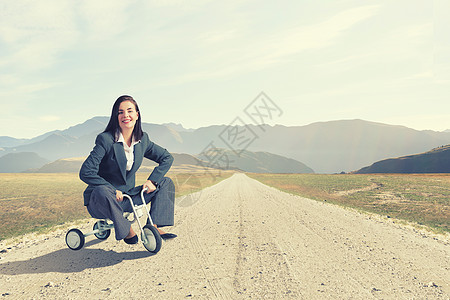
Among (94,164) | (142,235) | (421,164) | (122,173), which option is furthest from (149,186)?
(421,164)

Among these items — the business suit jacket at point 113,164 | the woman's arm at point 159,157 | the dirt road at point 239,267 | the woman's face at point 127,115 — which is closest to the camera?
the dirt road at point 239,267

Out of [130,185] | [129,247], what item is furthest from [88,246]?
[130,185]

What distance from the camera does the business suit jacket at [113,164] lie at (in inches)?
214

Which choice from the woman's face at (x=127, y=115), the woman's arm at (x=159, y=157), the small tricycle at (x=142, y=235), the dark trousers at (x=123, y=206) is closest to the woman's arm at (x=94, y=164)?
the dark trousers at (x=123, y=206)

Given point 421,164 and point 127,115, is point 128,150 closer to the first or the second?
point 127,115

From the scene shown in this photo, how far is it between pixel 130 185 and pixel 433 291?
624cm

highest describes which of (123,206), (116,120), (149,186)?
(116,120)

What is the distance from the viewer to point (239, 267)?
507 centimetres

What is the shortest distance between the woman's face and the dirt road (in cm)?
295

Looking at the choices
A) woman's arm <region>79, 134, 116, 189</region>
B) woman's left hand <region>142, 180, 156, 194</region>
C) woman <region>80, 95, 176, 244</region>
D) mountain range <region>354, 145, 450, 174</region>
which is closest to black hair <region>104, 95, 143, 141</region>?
woman <region>80, 95, 176, 244</region>

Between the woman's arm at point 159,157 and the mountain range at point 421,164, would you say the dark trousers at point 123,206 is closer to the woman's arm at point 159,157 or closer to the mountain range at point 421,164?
the woman's arm at point 159,157

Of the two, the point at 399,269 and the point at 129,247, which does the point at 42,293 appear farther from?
the point at 399,269

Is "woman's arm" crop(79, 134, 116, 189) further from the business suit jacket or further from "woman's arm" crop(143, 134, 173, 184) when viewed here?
"woman's arm" crop(143, 134, 173, 184)

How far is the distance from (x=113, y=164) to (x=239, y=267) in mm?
3565
